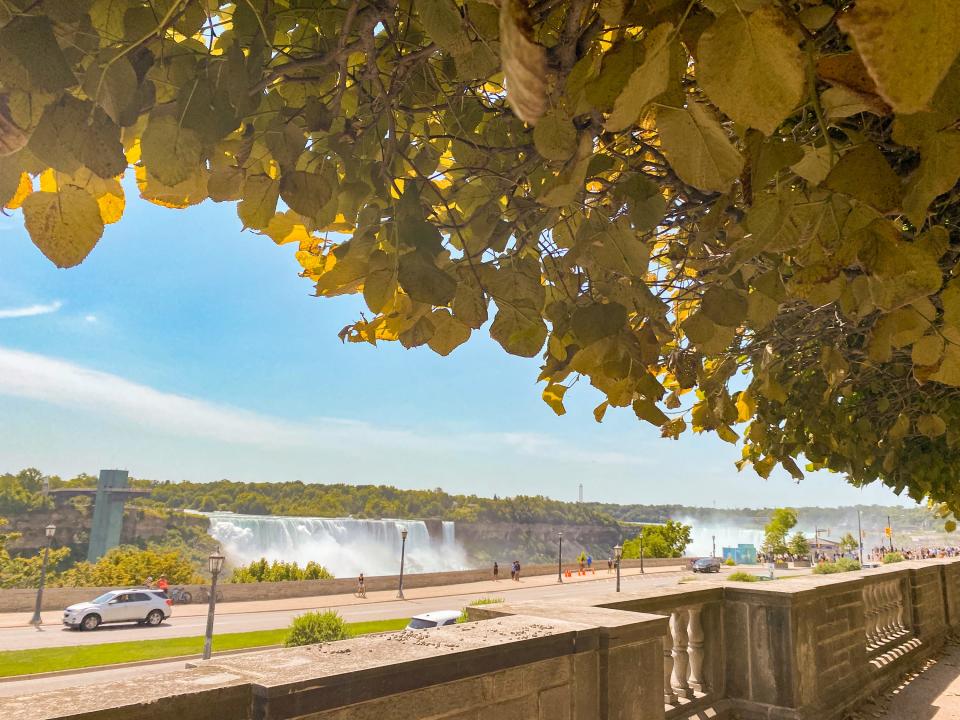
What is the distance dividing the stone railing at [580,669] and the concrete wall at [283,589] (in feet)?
102

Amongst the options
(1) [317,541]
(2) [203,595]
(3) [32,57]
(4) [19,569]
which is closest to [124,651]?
(2) [203,595]

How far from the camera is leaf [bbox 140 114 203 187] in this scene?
1.01m

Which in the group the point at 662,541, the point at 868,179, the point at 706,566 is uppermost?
the point at 868,179

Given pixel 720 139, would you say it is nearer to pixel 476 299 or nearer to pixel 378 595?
pixel 476 299

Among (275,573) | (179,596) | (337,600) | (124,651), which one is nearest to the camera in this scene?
(124,651)

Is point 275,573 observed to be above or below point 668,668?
below

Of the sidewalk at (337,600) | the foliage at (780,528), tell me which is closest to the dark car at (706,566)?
the sidewalk at (337,600)

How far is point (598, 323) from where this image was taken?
4.25ft

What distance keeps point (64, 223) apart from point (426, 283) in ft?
1.82

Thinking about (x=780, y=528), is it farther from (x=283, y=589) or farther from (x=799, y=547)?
(x=283, y=589)

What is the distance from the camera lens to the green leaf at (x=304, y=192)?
121 cm

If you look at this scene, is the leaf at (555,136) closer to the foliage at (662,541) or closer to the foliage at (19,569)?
the foliage at (19,569)

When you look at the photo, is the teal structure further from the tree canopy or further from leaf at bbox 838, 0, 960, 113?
leaf at bbox 838, 0, 960, 113

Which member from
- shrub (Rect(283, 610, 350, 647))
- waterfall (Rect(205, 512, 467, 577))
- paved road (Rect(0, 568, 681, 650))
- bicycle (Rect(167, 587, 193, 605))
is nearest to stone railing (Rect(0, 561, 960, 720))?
shrub (Rect(283, 610, 350, 647))
